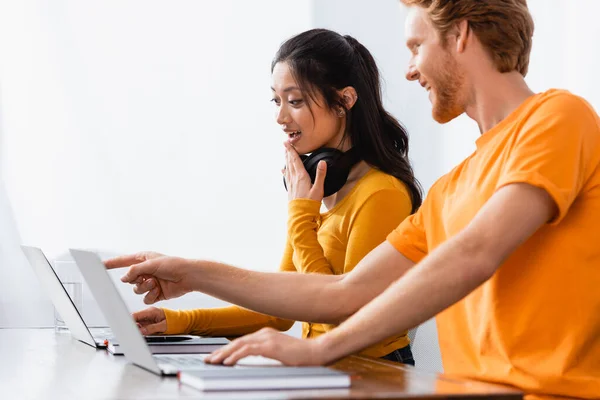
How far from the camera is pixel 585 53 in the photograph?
7.84 feet

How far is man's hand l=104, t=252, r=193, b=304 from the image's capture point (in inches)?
60.6

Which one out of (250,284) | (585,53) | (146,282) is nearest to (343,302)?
(250,284)

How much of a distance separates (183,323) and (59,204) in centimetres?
123

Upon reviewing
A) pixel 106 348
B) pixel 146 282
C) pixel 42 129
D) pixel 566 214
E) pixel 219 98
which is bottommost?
pixel 106 348

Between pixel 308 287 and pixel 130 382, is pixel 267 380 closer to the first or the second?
pixel 130 382

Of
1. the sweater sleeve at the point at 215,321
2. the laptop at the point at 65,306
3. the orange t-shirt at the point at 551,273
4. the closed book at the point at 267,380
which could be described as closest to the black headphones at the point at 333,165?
the sweater sleeve at the point at 215,321

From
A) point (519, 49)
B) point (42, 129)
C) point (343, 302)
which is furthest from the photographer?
point (42, 129)

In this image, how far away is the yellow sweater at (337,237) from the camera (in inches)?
73.5

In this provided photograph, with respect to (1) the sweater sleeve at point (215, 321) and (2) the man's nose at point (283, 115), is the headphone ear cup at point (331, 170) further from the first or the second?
(1) the sweater sleeve at point (215, 321)

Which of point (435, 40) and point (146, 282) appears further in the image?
point (146, 282)

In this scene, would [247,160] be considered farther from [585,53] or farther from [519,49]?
[519,49]

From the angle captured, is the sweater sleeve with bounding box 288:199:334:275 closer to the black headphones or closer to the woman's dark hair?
the black headphones

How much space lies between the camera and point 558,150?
1.17 metres

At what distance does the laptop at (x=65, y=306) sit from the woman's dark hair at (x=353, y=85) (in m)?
0.72
